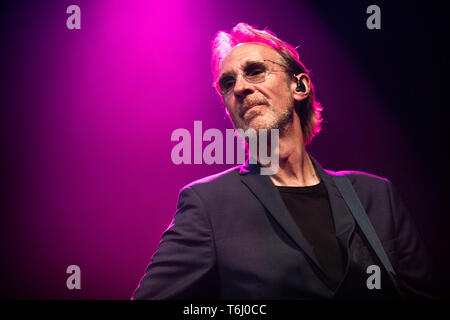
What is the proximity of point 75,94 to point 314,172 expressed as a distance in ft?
5.68

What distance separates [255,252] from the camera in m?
1.22

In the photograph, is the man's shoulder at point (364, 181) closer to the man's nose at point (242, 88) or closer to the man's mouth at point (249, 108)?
the man's mouth at point (249, 108)

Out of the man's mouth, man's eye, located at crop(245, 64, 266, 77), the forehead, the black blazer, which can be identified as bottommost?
Result: the black blazer

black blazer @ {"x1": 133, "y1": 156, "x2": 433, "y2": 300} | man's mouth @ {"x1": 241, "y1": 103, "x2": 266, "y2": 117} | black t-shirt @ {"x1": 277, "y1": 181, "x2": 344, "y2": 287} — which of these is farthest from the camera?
man's mouth @ {"x1": 241, "y1": 103, "x2": 266, "y2": 117}

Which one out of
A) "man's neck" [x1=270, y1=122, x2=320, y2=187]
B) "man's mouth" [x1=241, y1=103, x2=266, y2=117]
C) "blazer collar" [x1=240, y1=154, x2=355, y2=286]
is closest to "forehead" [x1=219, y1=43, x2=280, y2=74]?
"man's mouth" [x1=241, y1=103, x2=266, y2=117]

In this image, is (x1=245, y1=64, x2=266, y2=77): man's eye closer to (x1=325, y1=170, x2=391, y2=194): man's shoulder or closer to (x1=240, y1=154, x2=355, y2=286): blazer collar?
(x1=240, y1=154, x2=355, y2=286): blazer collar

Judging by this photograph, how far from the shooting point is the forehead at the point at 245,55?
1.69 metres

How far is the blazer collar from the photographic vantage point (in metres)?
1.24

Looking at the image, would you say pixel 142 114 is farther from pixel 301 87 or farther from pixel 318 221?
pixel 318 221

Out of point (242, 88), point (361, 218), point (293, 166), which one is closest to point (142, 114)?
point (242, 88)

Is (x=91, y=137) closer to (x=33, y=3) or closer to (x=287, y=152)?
(x=33, y=3)

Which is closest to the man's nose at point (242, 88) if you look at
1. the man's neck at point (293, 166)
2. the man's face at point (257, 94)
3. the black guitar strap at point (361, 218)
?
the man's face at point (257, 94)

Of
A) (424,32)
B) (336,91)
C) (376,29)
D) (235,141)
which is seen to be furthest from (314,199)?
(424,32)

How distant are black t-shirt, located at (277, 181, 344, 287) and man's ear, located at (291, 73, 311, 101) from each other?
2.03 feet
